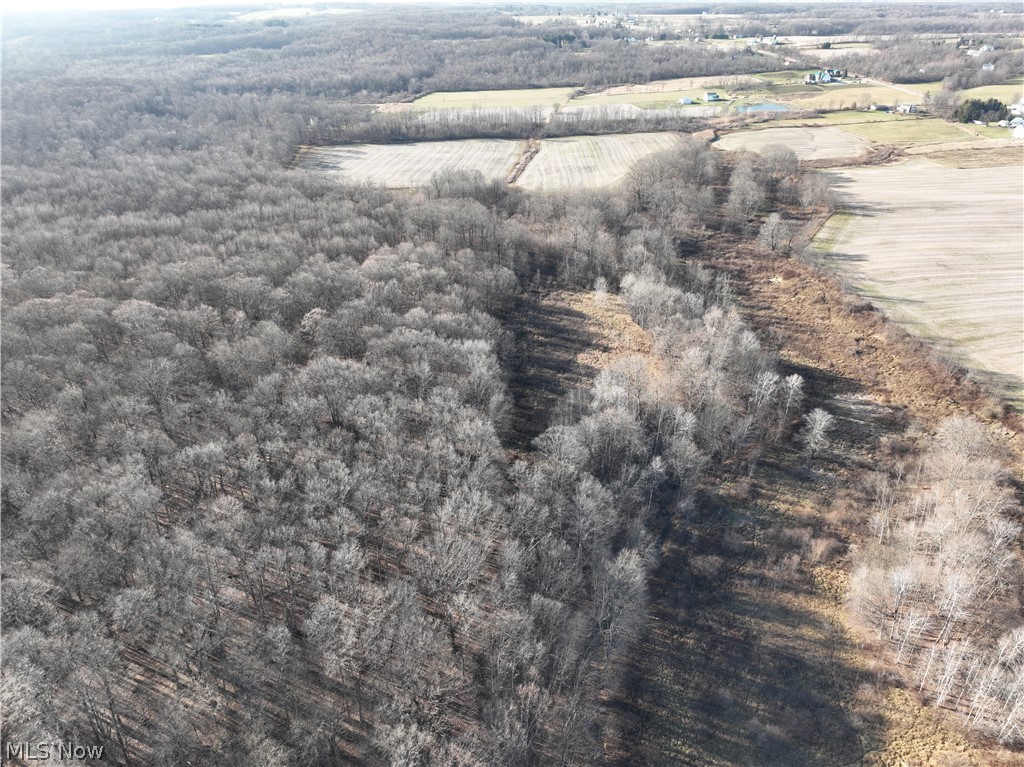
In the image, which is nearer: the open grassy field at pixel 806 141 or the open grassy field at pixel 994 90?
the open grassy field at pixel 806 141

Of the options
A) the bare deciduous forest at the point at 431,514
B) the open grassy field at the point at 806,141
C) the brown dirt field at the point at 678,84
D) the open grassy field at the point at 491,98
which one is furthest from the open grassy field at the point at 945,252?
the open grassy field at the point at 491,98

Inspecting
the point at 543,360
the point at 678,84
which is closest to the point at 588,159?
the point at 543,360

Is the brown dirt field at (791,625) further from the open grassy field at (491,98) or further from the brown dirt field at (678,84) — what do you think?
the brown dirt field at (678,84)

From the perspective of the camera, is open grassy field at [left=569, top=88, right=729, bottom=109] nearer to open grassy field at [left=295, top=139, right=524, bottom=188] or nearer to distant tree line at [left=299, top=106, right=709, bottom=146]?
distant tree line at [left=299, top=106, right=709, bottom=146]

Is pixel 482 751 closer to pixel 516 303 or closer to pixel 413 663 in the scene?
pixel 413 663

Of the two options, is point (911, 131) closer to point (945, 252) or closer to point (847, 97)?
point (847, 97)

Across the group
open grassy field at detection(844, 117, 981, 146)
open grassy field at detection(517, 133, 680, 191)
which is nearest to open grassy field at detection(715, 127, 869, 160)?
open grassy field at detection(844, 117, 981, 146)
